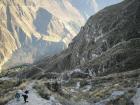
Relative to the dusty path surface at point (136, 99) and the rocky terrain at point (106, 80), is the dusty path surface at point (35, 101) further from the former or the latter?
the dusty path surface at point (136, 99)

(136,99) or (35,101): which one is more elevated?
(35,101)

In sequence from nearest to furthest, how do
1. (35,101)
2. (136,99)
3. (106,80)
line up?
(35,101)
(136,99)
(106,80)

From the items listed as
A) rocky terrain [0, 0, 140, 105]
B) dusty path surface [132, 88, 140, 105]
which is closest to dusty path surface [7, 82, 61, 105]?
rocky terrain [0, 0, 140, 105]

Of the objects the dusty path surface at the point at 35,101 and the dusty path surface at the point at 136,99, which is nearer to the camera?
the dusty path surface at the point at 35,101

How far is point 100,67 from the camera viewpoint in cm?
14712

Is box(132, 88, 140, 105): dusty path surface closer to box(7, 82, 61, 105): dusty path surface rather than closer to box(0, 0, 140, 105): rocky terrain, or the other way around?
box(0, 0, 140, 105): rocky terrain

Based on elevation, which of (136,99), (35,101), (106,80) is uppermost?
(106,80)

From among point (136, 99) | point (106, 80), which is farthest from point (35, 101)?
point (106, 80)

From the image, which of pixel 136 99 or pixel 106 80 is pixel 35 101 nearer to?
pixel 136 99

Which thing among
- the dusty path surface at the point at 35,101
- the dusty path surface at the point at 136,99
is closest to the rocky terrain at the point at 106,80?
the dusty path surface at the point at 136,99

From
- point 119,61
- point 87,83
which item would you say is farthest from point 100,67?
point 87,83

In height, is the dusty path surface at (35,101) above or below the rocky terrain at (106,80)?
below

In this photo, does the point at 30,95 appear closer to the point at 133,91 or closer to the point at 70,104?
the point at 70,104

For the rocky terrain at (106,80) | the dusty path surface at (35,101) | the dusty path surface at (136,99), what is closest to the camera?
the dusty path surface at (35,101)
